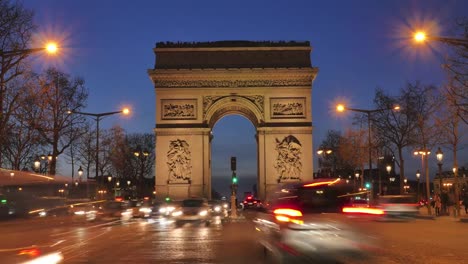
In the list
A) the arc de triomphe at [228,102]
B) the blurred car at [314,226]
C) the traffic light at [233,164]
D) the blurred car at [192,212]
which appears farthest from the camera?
the arc de triomphe at [228,102]

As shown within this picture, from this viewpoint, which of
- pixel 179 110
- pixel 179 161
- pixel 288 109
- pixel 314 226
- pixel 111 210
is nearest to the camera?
pixel 314 226

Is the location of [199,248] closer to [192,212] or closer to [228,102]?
[192,212]

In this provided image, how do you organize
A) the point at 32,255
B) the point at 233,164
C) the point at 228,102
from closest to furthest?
1. the point at 32,255
2. the point at 233,164
3. the point at 228,102

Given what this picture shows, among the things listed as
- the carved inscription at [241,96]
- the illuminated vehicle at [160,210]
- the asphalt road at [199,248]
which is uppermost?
the carved inscription at [241,96]

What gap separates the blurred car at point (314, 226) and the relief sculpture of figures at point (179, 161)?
44.3 metres

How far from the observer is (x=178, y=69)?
185 feet

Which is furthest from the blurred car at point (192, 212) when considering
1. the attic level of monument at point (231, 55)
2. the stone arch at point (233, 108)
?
the attic level of monument at point (231, 55)

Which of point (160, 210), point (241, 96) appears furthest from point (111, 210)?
point (241, 96)

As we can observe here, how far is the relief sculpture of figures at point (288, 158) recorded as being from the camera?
55.6 meters

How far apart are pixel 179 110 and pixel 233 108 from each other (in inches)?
248

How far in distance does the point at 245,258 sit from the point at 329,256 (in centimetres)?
463

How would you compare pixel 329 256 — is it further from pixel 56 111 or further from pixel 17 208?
pixel 56 111

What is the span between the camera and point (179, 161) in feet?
183

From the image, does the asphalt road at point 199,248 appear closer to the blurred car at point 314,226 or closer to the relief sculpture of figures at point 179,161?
the blurred car at point 314,226
